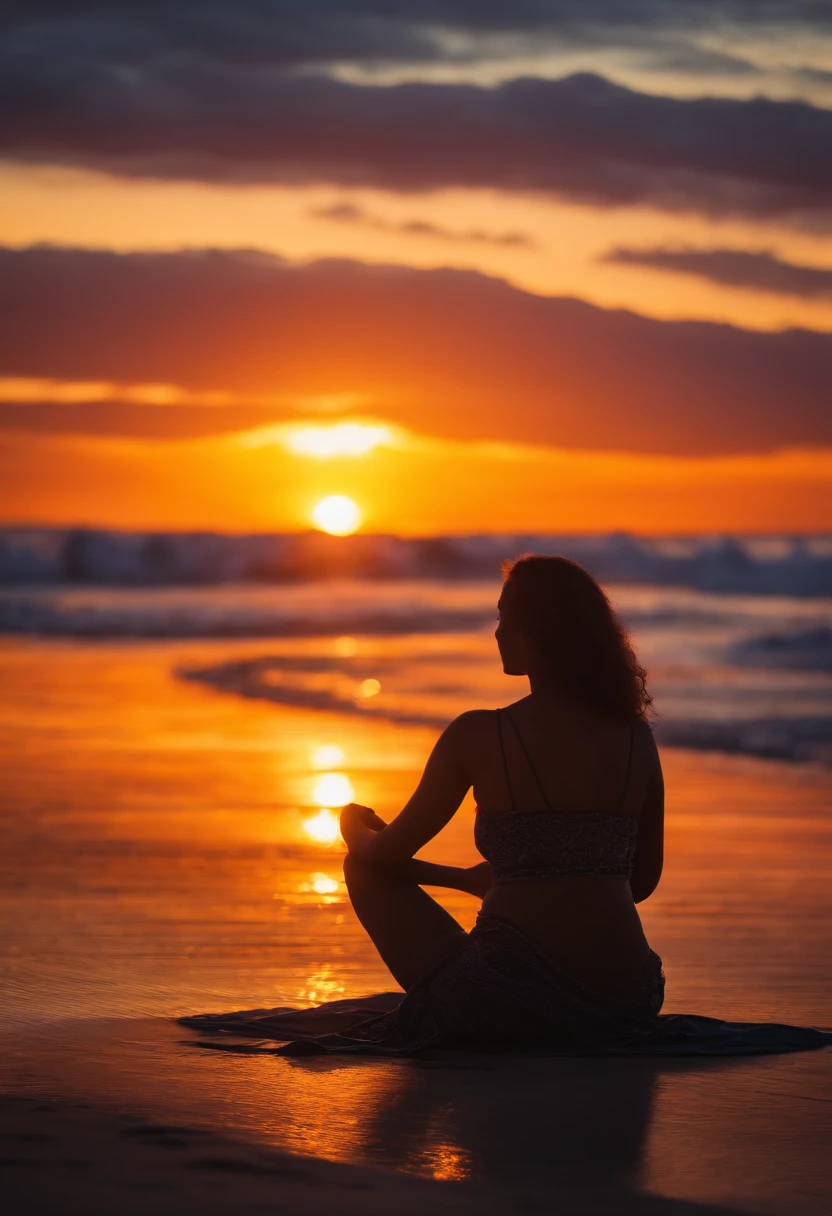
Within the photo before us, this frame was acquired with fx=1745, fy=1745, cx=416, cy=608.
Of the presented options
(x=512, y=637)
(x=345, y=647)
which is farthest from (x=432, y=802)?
(x=345, y=647)

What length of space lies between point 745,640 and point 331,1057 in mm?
19259

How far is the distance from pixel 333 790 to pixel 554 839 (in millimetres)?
5161

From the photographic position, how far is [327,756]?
35.5ft

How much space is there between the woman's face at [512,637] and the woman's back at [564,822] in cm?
10

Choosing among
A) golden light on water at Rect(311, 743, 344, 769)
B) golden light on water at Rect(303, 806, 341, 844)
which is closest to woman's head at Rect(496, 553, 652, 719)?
golden light on water at Rect(303, 806, 341, 844)

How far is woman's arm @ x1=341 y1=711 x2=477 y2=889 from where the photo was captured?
13.8 feet

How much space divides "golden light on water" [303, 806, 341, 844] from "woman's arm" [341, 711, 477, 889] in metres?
3.33

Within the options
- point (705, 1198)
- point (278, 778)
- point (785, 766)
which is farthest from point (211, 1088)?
point (785, 766)

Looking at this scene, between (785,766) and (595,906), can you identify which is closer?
(595,906)

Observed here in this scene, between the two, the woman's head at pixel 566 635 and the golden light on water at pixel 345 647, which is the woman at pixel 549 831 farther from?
the golden light on water at pixel 345 647

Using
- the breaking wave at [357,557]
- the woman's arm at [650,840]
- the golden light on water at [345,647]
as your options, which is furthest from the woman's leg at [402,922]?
the breaking wave at [357,557]

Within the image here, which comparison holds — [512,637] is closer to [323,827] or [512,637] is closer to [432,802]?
[432,802]

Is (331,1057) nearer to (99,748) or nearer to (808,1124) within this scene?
(808,1124)

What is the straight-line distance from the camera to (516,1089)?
12.6 ft
